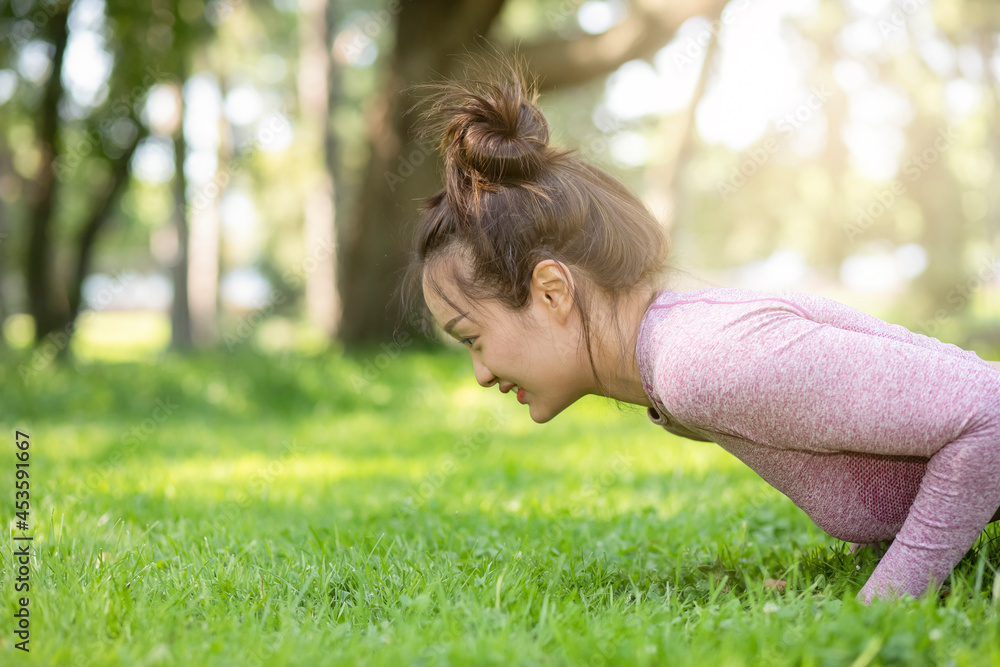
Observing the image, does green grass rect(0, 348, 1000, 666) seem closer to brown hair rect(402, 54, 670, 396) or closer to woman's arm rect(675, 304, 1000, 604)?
woman's arm rect(675, 304, 1000, 604)

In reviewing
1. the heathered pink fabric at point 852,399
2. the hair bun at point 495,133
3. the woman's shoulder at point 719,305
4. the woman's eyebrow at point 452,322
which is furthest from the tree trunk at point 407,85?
the heathered pink fabric at point 852,399

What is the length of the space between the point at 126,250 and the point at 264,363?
133ft

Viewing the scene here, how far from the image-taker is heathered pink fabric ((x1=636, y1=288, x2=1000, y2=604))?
5.65ft

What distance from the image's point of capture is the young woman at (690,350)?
1.75m

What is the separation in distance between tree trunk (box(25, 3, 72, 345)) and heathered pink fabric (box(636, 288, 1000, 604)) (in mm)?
8884

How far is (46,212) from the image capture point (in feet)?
30.6

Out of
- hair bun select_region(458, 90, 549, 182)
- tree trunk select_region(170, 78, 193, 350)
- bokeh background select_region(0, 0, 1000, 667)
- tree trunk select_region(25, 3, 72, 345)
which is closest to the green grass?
bokeh background select_region(0, 0, 1000, 667)

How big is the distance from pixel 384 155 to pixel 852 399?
7981 millimetres

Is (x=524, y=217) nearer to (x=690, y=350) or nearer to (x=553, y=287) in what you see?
(x=553, y=287)

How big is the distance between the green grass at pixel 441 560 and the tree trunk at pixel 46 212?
446cm

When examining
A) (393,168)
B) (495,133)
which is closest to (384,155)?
(393,168)

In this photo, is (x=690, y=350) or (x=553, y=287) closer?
(x=690, y=350)

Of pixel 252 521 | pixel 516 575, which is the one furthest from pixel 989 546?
pixel 252 521

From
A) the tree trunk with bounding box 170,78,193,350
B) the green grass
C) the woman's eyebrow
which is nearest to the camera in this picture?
the green grass
